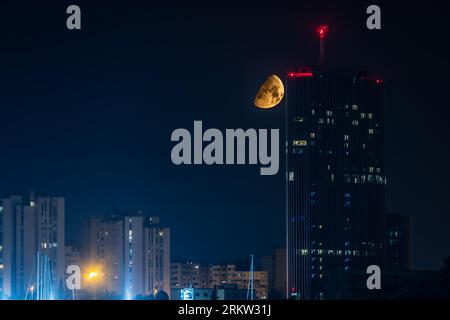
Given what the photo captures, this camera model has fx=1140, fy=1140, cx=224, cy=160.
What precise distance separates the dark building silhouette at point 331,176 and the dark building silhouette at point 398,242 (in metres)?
0.52

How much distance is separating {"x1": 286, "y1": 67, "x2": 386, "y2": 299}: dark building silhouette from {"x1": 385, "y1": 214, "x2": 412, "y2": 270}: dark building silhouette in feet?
1.71

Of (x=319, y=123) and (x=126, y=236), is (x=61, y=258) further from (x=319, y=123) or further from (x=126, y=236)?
(x=319, y=123)

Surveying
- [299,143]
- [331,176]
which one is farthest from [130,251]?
[299,143]

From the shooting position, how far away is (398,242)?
148ft

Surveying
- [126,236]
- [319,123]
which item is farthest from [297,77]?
[126,236]

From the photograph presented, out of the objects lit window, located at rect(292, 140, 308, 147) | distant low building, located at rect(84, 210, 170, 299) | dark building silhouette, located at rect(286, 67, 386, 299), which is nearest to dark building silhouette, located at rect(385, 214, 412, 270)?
dark building silhouette, located at rect(286, 67, 386, 299)

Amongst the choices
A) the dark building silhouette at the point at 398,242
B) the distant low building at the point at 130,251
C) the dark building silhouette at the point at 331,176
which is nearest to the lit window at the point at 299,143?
the dark building silhouette at the point at 331,176

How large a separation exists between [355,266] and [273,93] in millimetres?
18266

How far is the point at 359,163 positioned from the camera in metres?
50.0

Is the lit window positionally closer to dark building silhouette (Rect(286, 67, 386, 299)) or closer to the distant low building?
dark building silhouette (Rect(286, 67, 386, 299))

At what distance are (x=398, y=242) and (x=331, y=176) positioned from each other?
24.9ft

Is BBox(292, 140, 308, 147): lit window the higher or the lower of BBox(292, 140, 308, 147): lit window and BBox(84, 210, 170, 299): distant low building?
the higher

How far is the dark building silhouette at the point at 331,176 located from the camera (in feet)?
153

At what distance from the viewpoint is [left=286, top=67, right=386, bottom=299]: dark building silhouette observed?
46594mm
